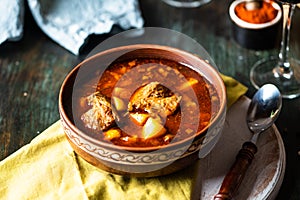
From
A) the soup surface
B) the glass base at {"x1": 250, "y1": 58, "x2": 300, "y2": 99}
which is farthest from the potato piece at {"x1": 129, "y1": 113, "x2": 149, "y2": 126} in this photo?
the glass base at {"x1": 250, "y1": 58, "x2": 300, "y2": 99}

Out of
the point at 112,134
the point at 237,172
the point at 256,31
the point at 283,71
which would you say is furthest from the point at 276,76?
the point at 112,134

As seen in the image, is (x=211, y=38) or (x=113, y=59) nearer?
(x=113, y=59)

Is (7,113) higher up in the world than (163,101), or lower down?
lower down

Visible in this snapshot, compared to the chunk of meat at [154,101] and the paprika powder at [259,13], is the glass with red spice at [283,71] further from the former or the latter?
the chunk of meat at [154,101]

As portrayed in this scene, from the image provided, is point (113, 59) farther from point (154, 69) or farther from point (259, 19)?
point (259, 19)

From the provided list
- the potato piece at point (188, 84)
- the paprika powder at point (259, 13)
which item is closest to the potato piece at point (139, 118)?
the potato piece at point (188, 84)

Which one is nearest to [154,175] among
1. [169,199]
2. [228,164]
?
[169,199]

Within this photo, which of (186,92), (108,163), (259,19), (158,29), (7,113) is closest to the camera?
(108,163)
